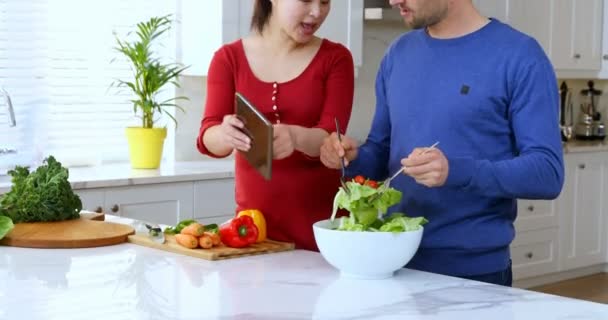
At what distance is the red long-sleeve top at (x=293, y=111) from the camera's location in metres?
2.72

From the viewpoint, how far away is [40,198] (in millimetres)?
2645

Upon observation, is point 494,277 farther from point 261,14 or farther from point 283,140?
point 261,14

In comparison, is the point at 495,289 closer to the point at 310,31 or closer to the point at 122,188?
the point at 310,31

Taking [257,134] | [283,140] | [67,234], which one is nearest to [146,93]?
[67,234]

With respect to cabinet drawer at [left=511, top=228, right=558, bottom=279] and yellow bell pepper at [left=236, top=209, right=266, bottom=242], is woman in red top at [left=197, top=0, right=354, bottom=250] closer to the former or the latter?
yellow bell pepper at [left=236, top=209, right=266, bottom=242]

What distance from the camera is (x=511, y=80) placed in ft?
7.63

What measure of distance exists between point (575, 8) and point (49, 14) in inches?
137

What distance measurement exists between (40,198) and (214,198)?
166 cm

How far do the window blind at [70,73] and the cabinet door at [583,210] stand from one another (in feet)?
8.92

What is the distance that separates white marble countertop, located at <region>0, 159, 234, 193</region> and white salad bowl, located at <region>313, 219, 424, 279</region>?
1.87 m

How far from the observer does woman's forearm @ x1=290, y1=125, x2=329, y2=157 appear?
253 centimetres

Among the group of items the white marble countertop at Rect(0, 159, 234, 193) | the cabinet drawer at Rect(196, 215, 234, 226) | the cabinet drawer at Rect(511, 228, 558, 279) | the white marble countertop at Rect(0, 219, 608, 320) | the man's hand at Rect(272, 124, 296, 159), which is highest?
the man's hand at Rect(272, 124, 296, 159)

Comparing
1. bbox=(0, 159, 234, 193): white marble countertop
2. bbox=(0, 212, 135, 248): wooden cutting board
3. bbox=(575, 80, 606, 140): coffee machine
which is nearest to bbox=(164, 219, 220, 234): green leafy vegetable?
bbox=(0, 212, 135, 248): wooden cutting board

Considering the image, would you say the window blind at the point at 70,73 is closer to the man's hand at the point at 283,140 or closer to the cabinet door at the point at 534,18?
the man's hand at the point at 283,140
